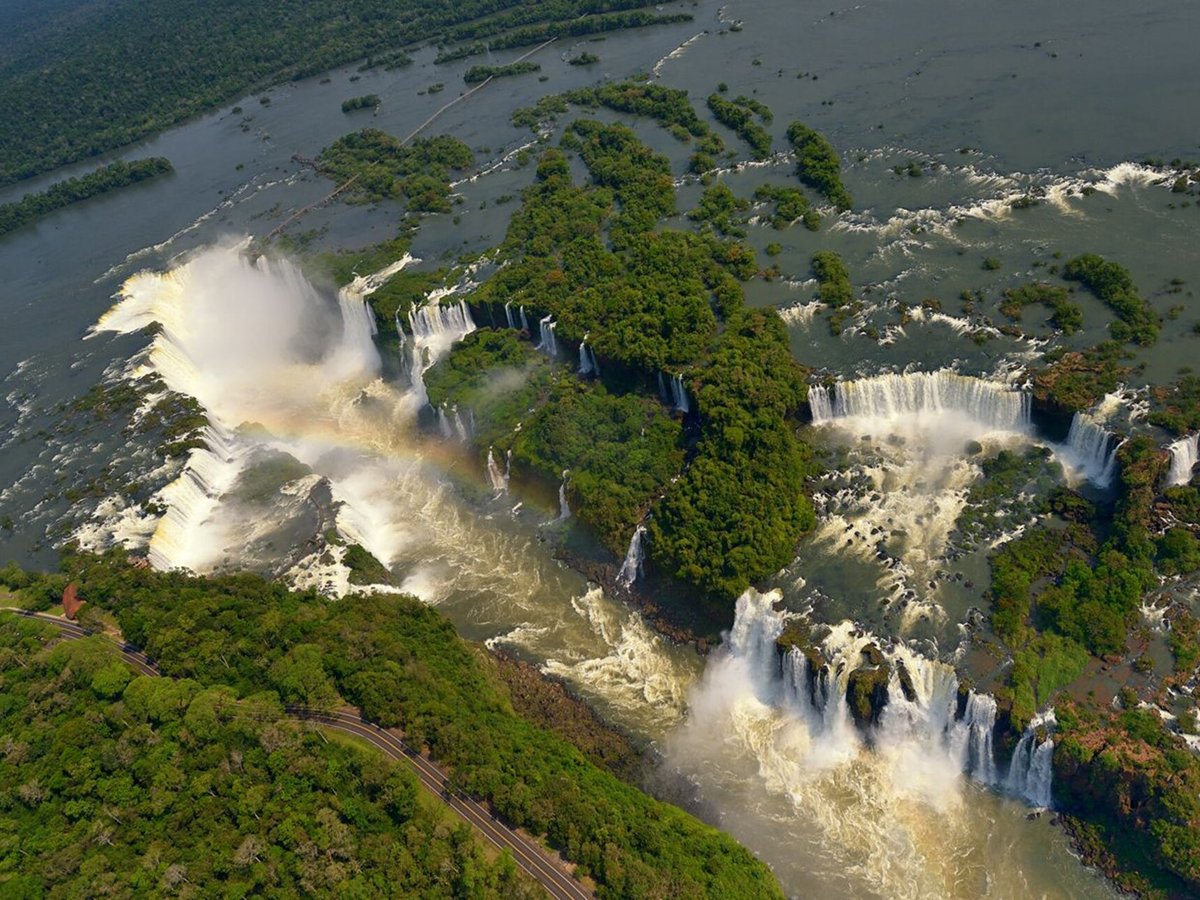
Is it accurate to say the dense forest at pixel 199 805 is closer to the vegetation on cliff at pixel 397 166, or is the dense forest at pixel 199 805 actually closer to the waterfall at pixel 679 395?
the waterfall at pixel 679 395

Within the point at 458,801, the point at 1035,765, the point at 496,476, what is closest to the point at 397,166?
the point at 496,476

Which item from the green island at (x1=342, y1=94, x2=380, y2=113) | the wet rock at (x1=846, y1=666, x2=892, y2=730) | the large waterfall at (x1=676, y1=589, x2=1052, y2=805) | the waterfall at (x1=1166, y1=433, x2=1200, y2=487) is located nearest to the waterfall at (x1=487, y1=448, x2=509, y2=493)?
the large waterfall at (x1=676, y1=589, x2=1052, y2=805)

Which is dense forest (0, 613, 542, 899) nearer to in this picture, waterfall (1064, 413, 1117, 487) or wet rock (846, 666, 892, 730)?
wet rock (846, 666, 892, 730)

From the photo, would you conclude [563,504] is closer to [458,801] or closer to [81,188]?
[458,801]

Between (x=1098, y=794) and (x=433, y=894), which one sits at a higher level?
(x=433, y=894)

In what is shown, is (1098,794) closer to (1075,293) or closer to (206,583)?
(1075,293)

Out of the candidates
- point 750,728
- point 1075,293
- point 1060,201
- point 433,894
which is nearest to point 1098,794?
point 750,728

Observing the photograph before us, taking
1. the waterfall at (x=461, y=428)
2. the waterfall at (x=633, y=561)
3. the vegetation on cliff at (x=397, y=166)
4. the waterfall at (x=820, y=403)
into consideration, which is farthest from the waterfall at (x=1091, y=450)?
the vegetation on cliff at (x=397, y=166)
